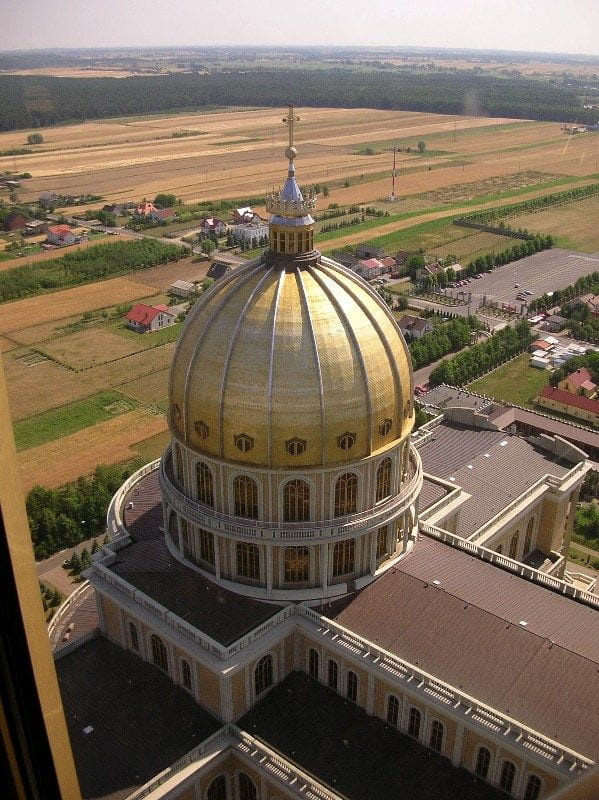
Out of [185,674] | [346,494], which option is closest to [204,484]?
[346,494]

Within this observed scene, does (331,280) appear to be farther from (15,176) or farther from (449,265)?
(15,176)

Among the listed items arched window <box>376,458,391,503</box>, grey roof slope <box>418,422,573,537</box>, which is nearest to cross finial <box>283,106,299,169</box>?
arched window <box>376,458,391,503</box>

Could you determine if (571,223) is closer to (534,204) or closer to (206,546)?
(534,204)

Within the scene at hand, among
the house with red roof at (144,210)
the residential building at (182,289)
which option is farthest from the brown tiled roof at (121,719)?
the house with red roof at (144,210)

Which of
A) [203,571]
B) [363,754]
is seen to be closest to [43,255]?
[203,571]

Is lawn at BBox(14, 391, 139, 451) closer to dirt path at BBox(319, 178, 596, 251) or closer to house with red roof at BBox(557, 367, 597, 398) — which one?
house with red roof at BBox(557, 367, 597, 398)
